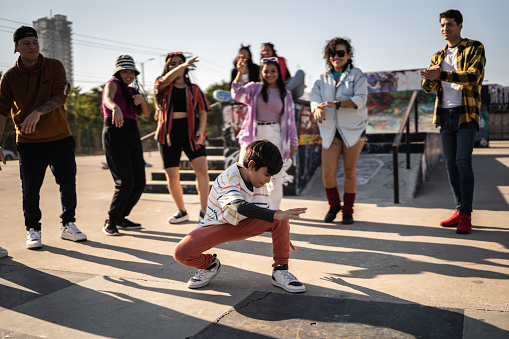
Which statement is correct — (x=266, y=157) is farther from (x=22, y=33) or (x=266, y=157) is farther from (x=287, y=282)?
(x=22, y=33)

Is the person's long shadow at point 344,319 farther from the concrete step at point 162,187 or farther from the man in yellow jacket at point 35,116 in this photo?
the concrete step at point 162,187

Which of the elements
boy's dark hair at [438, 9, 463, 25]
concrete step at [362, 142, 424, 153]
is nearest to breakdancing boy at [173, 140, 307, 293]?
boy's dark hair at [438, 9, 463, 25]

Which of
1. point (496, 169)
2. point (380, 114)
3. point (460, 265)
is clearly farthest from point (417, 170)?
point (380, 114)

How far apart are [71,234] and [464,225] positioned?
380cm

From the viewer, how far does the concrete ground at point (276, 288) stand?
2.48m

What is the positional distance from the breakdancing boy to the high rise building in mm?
96225

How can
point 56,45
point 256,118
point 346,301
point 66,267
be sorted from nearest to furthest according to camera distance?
point 346,301
point 66,267
point 256,118
point 56,45

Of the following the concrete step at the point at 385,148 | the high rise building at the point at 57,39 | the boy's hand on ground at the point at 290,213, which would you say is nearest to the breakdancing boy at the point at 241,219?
the boy's hand on ground at the point at 290,213

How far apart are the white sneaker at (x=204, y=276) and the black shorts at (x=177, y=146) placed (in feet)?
7.77

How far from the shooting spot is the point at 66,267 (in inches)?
A: 147

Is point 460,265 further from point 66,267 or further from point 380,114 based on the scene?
point 380,114

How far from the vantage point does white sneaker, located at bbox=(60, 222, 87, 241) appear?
464 centimetres

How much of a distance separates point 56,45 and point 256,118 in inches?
5660

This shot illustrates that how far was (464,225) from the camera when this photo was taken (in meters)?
4.51
